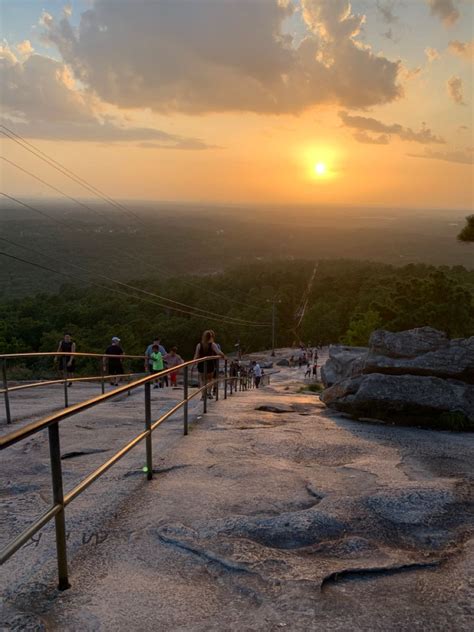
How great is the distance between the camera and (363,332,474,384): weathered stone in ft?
32.5

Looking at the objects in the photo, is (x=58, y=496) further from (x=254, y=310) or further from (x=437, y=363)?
(x=254, y=310)

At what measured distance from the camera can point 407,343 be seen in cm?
1091

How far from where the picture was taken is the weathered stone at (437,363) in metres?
9.91

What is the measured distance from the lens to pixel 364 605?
9.44ft

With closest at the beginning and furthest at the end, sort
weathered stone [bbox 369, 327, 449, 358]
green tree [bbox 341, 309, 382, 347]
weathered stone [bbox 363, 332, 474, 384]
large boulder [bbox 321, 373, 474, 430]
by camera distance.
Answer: large boulder [bbox 321, 373, 474, 430] → weathered stone [bbox 363, 332, 474, 384] → weathered stone [bbox 369, 327, 449, 358] → green tree [bbox 341, 309, 382, 347]

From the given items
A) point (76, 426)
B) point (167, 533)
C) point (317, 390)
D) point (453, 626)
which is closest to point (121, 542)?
point (167, 533)

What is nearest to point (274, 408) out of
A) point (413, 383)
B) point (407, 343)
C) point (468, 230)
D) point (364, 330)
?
point (413, 383)

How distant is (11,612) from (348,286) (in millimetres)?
115182

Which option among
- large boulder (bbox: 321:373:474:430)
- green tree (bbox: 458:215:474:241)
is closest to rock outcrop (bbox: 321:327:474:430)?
large boulder (bbox: 321:373:474:430)

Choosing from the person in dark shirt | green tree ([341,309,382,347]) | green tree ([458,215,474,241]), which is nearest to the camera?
the person in dark shirt

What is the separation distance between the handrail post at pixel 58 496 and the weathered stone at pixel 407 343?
8.78 meters

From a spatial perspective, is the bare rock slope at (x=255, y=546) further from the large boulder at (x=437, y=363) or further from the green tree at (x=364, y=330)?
the green tree at (x=364, y=330)

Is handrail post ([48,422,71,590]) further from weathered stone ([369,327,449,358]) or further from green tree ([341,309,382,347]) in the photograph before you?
green tree ([341,309,382,347])

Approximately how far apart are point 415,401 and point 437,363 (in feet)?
5.09
